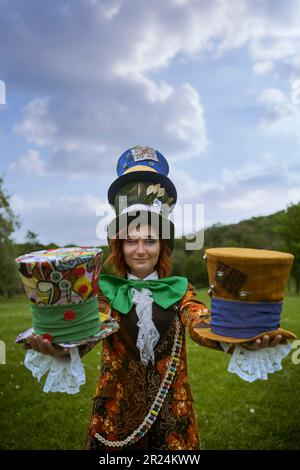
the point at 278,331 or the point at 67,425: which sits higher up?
the point at 278,331

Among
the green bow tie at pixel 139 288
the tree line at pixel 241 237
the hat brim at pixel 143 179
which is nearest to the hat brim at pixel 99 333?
the green bow tie at pixel 139 288

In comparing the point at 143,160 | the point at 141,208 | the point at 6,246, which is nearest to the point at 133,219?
the point at 141,208

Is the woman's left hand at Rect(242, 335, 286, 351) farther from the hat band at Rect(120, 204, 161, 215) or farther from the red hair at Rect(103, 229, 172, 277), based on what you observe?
the hat band at Rect(120, 204, 161, 215)

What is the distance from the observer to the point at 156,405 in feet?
8.78

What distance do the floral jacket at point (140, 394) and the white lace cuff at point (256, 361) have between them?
444 mm

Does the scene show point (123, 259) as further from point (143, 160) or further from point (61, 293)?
point (61, 293)

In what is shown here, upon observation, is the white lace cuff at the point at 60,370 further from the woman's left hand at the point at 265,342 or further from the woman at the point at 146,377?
Result: the woman's left hand at the point at 265,342

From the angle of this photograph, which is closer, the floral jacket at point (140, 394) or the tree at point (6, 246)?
the floral jacket at point (140, 394)

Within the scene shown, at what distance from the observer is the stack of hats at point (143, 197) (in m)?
2.88

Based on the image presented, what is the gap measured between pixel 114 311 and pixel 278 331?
102cm

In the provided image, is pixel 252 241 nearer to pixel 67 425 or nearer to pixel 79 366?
pixel 67 425

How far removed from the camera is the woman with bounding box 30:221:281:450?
105 inches
